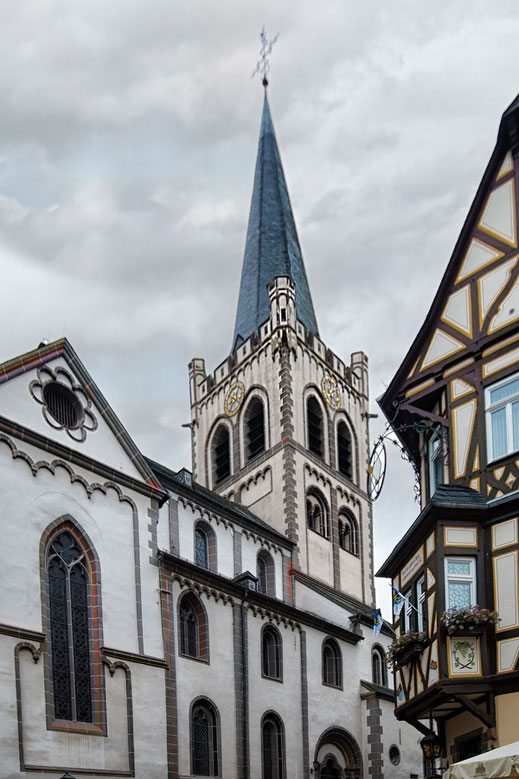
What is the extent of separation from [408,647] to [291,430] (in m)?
27.7

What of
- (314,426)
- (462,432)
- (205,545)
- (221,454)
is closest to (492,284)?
(462,432)

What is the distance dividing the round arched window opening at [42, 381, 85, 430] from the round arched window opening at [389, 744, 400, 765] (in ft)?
64.2

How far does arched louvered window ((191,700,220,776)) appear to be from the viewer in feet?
101

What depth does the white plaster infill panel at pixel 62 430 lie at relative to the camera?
1078 inches

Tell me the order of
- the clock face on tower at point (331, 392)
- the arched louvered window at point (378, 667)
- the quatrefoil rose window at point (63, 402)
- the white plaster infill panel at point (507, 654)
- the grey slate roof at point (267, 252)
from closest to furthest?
the white plaster infill panel at point (507, 654) < the quatrefoil rose window at point (63, 402) < the arched louvered window at point (378, 667) < the clock face on tower at point (331, 392) < the grey slate roof at point (267, 252)

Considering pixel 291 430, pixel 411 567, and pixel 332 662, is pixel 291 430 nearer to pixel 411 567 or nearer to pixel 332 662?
pixel 332 662

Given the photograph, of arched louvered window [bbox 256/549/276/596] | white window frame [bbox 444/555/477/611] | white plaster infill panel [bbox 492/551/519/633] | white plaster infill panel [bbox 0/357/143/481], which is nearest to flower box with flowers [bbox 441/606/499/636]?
white plaster infill panel [bbox 492/551/519/633]

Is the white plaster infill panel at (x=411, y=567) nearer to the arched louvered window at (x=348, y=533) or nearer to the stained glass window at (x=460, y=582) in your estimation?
the stained glass window at (x=460, y=582)

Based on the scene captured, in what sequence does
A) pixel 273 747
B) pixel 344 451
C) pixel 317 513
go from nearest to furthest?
pixel 273 747 → pixel 317 513 → pixel 344 451

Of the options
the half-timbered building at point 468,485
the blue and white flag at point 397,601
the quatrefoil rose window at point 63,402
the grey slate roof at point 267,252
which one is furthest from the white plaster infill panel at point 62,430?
the grey slate roof at point 267,252

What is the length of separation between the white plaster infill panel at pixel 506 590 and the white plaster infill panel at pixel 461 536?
64 centimetres

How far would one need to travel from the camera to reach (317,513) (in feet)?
156

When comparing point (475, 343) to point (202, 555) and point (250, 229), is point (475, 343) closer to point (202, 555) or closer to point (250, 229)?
point (202, 555)

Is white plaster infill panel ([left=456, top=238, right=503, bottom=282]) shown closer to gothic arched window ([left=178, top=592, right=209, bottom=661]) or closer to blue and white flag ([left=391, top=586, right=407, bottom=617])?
blue and white flag ([left=391, top=586, right=407, bottom=617])
